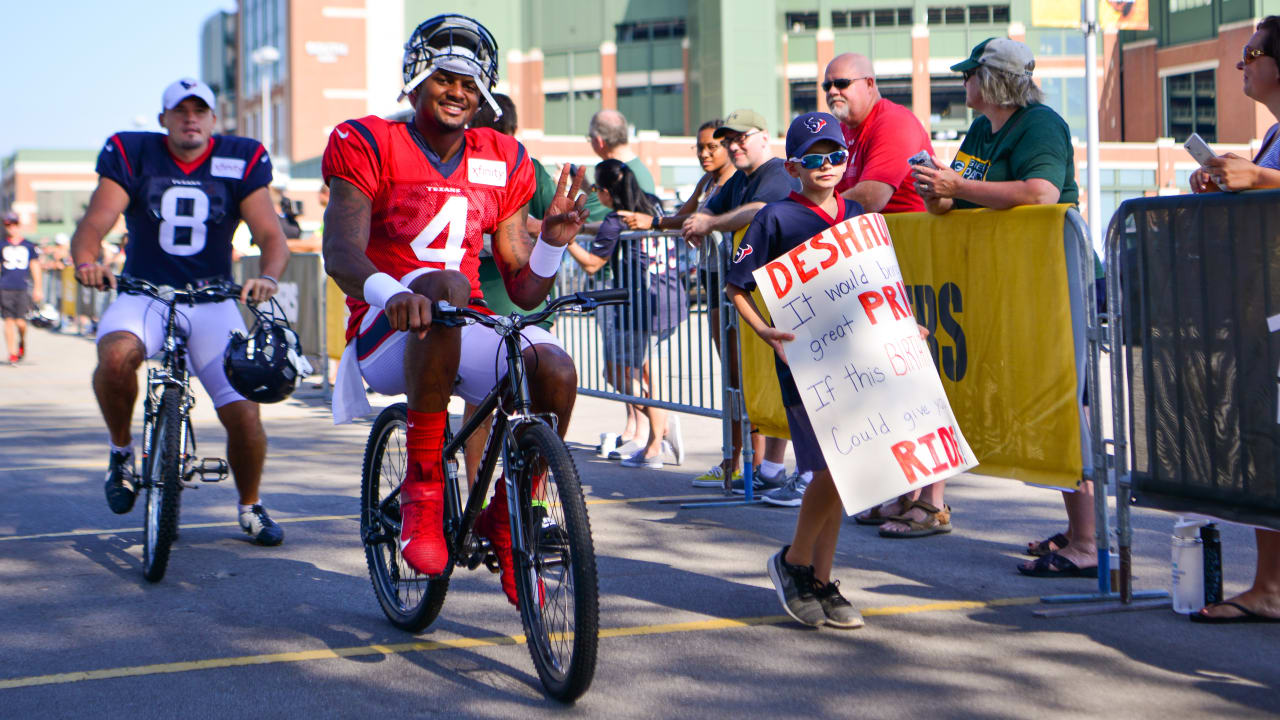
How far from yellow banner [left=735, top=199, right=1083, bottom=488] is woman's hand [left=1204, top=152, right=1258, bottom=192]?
105 cm

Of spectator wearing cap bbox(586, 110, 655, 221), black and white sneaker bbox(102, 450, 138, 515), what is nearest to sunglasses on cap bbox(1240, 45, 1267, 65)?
black and white sneaker bbox(102, 450, 138, 515)

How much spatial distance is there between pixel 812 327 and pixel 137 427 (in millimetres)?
8855

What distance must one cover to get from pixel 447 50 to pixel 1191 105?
6466 centimetres

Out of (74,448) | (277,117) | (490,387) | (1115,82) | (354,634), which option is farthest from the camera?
(277,117)

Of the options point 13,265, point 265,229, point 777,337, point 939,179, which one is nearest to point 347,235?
point 777,337

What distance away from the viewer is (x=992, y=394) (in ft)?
20.2

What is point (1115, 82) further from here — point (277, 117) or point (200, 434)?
point (200, 434)

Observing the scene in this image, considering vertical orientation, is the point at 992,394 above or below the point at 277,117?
below

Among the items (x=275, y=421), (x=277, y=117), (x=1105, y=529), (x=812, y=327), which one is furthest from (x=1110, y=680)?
(x=277, y=117)

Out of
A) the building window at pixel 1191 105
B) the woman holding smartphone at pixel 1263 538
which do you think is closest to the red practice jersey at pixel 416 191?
the woman holding smartphone at pixel 1263 538

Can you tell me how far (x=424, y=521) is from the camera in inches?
182

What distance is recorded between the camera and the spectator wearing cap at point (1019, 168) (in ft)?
19.4

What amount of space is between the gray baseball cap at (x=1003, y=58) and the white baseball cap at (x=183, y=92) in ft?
11.3

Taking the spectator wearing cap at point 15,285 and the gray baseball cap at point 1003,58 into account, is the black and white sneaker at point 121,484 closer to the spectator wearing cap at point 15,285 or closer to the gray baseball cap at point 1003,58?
the gray baseball cap at point 1003,58
